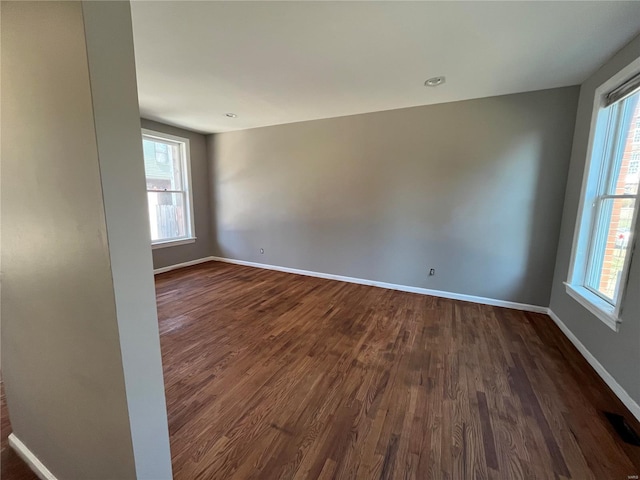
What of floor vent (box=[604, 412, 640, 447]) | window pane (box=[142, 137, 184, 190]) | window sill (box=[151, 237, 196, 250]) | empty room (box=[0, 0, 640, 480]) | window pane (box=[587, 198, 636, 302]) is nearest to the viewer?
empty room (box=[0, 0, 640, 480])

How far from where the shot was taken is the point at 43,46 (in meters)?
0.75

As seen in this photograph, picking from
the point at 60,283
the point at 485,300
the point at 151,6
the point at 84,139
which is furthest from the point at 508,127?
the point at 60,283

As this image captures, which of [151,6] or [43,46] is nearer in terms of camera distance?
[43,46]

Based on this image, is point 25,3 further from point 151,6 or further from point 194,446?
point 194,446

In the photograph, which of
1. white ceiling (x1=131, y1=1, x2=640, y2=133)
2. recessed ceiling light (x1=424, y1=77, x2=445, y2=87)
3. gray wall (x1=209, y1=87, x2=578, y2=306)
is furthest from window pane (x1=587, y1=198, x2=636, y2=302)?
recessed ceiling light (x1=424, y1=77, x2=445, y2=87)

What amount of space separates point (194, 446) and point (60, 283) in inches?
43.8

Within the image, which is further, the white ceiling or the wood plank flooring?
the white ceiling

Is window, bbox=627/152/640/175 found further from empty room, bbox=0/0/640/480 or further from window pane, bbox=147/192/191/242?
window pane, bbox=147/192/191/242

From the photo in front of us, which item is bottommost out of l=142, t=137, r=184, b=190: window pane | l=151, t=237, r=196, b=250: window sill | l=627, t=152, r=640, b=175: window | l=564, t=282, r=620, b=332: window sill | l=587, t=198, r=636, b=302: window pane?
l=564, t=282, r=620, b=332: window sill

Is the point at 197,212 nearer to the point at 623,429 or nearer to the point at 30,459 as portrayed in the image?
the point at 30,459

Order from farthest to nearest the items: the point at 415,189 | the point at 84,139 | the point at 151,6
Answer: the point at 415,189, the point at 151,6, the point at 84,139

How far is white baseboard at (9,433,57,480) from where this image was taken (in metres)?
1.24

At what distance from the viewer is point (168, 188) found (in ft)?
15.4

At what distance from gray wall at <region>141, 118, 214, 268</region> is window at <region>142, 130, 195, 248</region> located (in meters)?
0.11
